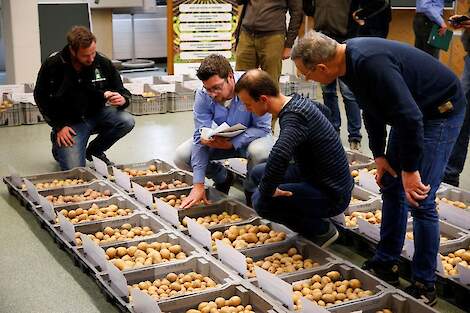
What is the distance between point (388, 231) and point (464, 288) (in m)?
0.36

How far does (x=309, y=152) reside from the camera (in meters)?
2.93

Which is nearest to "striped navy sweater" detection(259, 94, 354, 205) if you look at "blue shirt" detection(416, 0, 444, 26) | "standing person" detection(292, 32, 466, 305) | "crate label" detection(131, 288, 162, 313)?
"standing person" detection(292, 32, 466, 305)

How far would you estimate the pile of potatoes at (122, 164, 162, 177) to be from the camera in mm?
4137

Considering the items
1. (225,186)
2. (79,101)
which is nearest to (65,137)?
(79,101)

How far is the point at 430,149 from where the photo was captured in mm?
2535

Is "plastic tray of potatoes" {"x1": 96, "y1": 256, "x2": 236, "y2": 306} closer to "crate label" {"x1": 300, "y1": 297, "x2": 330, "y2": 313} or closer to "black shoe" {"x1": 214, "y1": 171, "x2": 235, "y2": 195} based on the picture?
"crate label" {"x1": 300, "y1": 297, "x2": 330, "y2": 313}

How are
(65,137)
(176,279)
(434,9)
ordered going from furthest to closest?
1. (434,9)
2. (65,137)
3. (176,279)

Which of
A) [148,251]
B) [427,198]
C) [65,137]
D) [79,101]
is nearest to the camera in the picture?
[427,198]

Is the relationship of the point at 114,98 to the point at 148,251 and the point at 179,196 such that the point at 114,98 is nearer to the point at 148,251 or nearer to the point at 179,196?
the point at 179,196

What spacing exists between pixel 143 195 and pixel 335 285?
1.25 meters

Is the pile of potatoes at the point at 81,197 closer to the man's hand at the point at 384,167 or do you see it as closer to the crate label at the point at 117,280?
the crate label at the point at 117,280

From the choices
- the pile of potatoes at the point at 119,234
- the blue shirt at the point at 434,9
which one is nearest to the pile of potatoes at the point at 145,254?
the pile of potatoes at the point at 119,234

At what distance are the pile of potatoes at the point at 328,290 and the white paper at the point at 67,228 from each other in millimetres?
1037

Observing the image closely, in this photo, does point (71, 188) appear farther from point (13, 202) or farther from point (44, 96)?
point (44, 96)
